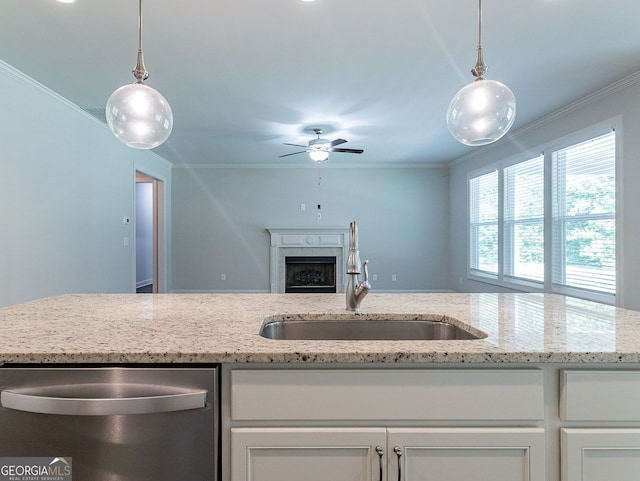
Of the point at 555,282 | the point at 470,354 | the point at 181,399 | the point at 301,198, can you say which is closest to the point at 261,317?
the point at 181,399

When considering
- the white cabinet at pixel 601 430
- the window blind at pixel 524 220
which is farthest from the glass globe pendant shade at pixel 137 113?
the window blind at pixel 524 220

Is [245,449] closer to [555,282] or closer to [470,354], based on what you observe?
[470,354]

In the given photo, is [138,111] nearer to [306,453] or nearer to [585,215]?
[306,453]

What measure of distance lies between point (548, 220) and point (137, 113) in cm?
438

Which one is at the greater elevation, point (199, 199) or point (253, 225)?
point (199, 199)

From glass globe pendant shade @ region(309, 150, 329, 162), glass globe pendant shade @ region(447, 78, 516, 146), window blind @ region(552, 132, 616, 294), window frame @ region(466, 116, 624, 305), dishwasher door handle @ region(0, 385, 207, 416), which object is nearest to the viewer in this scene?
dishwasher door handle @ region(0, 385, 207, 416)

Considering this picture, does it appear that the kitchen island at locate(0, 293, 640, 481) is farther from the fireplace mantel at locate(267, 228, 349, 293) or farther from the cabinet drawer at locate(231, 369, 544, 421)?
the fireplace mantel at locate(267, 228, 349, 293)

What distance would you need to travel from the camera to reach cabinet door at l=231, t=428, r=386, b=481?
97cm

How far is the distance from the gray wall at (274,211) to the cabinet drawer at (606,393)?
20.1 feet

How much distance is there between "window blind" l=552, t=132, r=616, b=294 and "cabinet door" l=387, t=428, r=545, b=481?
131 inches

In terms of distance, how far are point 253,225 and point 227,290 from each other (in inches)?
52.0

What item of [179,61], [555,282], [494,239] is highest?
[179,61]

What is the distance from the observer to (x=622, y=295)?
11.0 ft

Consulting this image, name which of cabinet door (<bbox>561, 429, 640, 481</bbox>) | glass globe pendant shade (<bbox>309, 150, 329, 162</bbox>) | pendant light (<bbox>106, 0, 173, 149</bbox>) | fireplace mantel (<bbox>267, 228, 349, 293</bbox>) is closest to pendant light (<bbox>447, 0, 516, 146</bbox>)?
cabinet door (<bbox>561, 429, 640, 481</bbox>)
